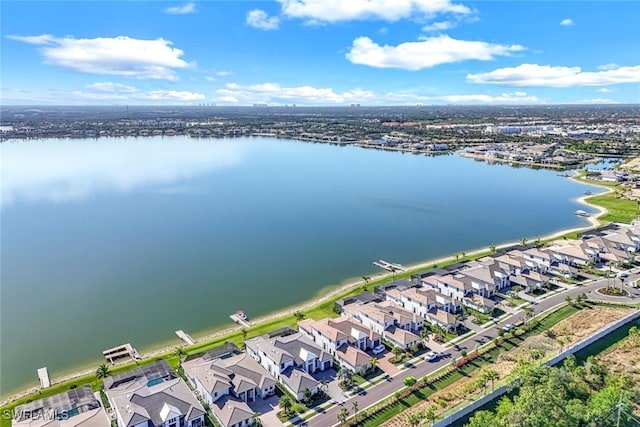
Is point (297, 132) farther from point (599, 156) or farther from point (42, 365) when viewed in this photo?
point (42, 365)

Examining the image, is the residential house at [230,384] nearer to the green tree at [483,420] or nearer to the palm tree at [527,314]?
the green tree at [483,420]

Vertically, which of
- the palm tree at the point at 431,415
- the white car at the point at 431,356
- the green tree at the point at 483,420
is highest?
the green tree at the point at 483,420

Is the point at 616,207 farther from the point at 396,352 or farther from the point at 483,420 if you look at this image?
the point at 483,420

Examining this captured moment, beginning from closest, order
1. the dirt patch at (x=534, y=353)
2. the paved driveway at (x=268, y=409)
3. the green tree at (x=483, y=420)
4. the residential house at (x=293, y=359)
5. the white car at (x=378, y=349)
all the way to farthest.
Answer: the green tree at (x=483, y=420) < the paved driveway at (x=268, y=409) < the dirt patch at (x=534, y=353) < the residential house at (x=293, y=359) < the white car at (x=378, y=349)

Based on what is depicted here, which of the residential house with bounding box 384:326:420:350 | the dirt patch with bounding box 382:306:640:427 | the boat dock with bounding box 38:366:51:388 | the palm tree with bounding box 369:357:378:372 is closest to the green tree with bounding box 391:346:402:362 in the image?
the residential house with bounding box 384:326:420:350

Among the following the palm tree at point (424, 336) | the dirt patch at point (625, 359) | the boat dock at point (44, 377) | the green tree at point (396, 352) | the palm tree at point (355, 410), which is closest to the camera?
the palm tree at point (355, 410)

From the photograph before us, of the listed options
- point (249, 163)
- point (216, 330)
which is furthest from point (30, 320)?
point (249, 163)

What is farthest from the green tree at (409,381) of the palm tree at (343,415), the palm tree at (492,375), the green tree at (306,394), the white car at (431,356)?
the green tree at (306,394)

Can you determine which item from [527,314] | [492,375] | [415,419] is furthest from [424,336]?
[527,314]
